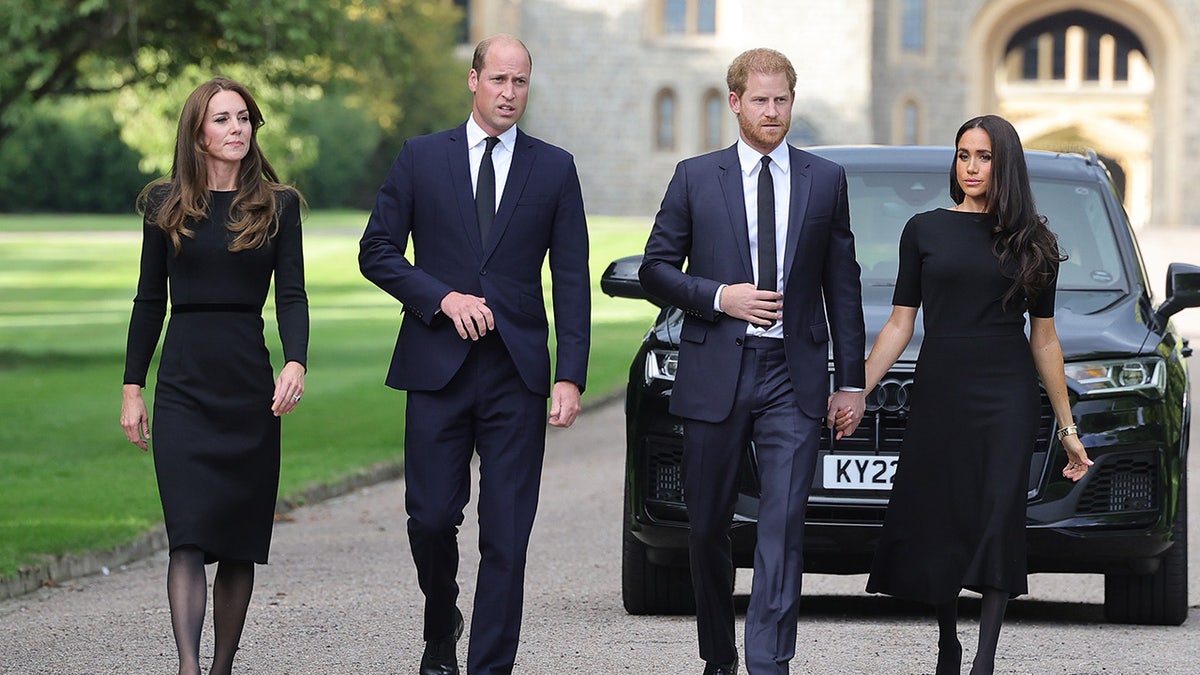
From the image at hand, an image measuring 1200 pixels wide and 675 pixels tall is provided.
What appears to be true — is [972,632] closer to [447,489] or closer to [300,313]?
[447,489]

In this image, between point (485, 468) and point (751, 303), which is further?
point (485, 468)

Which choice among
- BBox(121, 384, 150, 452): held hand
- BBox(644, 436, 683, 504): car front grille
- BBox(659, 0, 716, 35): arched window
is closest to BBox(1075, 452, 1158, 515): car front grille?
BBox(644, 436, 683, 504): car front grille

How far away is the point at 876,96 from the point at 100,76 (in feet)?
155

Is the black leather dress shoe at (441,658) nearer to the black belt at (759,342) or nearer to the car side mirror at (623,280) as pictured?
the black belt at (759,342)

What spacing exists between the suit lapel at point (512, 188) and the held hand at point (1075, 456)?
1869mm

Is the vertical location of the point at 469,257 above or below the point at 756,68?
below

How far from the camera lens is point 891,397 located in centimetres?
702

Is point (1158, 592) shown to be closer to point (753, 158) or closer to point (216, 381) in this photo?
point (753, 158)

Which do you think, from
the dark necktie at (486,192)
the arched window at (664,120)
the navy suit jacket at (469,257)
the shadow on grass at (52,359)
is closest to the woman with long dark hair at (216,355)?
the navy suit jacket at (469,257)

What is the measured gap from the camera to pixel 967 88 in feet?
222

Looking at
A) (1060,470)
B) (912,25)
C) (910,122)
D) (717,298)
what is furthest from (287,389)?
(912,25)

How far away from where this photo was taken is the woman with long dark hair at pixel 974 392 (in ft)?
19.3

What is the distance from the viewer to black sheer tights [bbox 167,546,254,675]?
5559mm

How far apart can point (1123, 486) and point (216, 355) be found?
3.22 m
